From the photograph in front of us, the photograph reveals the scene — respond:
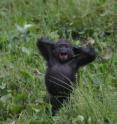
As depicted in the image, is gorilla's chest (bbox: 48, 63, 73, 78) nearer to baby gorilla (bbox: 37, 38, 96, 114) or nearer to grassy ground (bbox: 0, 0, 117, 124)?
baby gorilla (bbox: 37, 38, 96, 114)

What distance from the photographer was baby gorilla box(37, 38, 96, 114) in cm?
595

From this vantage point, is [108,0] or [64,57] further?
[108,0]

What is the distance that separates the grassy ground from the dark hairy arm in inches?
9.5

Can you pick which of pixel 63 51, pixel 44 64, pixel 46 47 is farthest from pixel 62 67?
pixel 44 64

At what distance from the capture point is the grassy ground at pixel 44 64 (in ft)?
18.8

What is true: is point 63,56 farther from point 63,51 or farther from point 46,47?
point 46,47

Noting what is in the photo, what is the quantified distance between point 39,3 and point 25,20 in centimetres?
63

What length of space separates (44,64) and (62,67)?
1122mm

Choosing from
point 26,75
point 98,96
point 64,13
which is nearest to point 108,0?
point 64,13

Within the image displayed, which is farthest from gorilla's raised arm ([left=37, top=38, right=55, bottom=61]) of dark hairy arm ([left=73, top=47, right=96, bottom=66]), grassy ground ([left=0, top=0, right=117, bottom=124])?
grassy ground ([left=0, top=0, right=117, bottom=124])

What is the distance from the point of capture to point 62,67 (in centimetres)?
600

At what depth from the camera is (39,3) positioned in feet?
28.2

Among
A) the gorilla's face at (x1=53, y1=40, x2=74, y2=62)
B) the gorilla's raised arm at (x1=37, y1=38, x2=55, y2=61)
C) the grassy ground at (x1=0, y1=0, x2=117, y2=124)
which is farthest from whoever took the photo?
the gorilla's raised arm at (x1=37, y1=38, x2=55, y2=61)

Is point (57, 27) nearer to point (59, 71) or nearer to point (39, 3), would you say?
point (39, 3)
